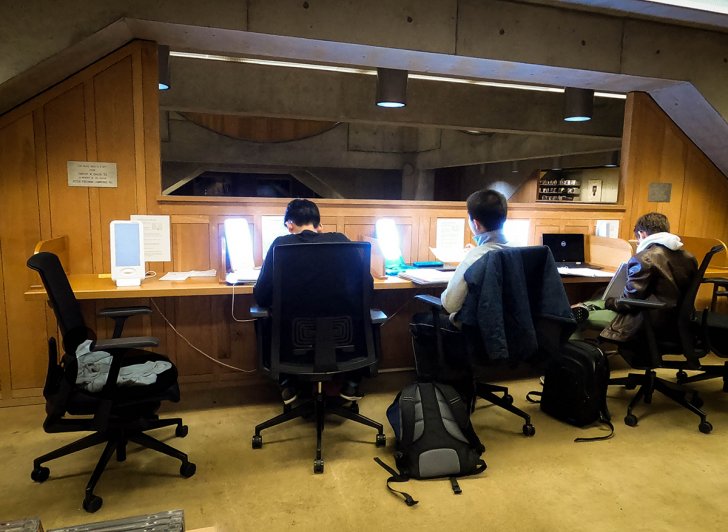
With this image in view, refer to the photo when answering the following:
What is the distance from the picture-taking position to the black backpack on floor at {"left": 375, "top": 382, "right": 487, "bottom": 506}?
219 cm

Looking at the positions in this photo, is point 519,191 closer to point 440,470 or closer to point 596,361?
point 596,361

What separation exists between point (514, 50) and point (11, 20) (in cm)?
290

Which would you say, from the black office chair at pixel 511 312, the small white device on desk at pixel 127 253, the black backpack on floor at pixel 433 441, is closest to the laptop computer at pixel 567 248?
the black office chair at pixel 511 312

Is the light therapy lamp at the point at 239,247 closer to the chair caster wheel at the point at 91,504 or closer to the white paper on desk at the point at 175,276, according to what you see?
the white paper on desk at the point at 175,276

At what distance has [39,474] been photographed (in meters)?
2.15

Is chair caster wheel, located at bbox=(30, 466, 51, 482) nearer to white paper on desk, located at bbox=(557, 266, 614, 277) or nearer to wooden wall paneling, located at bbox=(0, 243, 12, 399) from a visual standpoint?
wooden wall paneling, located at bbox=(0, 243, 12, 399)

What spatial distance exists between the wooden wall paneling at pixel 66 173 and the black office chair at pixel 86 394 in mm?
970

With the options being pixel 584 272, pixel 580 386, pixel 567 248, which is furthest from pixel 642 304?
pixel 567 248

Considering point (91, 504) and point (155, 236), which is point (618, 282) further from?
point (91, 504)

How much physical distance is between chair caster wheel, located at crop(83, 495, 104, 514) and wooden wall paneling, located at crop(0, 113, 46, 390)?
1.35 meters

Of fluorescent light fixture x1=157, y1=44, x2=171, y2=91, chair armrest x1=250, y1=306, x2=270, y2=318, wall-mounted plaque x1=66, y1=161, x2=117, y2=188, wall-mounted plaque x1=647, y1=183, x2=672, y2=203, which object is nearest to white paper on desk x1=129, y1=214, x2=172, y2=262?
wall-mounted plaque x1=66, y1=161, x2=117, y2=188

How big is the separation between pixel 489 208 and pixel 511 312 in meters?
0.52

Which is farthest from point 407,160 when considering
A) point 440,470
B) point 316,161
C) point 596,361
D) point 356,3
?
point 440,470

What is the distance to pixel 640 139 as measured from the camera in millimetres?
3930
